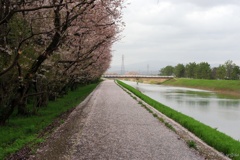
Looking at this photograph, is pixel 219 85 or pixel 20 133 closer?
pixel 20 133

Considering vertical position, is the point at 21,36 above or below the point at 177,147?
above

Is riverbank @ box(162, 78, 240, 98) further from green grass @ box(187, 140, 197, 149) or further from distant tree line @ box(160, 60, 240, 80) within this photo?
green grass @ box(187, 140, 197, 149)

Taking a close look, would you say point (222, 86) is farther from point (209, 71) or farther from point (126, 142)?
point (126, 142)

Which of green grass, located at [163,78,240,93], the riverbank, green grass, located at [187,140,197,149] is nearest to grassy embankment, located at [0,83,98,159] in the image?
green grass, located at [187,140,197,149]

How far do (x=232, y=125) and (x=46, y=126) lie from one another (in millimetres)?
12458

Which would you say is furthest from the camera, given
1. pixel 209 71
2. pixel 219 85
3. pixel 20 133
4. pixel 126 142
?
pixel 209 71

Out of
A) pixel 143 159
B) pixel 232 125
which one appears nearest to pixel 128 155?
pixel 143 159

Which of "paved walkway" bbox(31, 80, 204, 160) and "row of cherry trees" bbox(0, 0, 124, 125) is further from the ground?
"row of cherry trees" bbox(0, 0, 124, 125)

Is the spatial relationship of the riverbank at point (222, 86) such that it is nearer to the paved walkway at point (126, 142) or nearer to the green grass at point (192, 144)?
the paved walkway at point (126, 142)

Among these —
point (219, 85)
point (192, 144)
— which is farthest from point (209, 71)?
point (192, 144)

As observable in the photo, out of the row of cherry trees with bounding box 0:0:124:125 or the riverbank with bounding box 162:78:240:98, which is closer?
the row of cherry trees with bounding box 0:0:124:125

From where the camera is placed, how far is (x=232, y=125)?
1998 cm

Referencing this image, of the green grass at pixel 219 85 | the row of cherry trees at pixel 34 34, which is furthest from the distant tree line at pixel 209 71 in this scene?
the row of cherry trees at pixel 34 34

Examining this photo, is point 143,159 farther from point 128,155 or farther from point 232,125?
point 232,125
